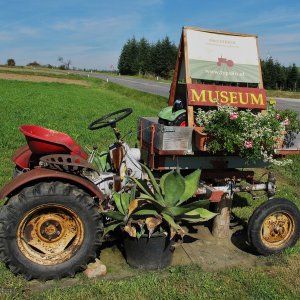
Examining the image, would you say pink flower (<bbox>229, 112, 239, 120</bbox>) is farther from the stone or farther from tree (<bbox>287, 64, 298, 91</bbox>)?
tree (<bbox>287, 64, 298, 91</bbox>)

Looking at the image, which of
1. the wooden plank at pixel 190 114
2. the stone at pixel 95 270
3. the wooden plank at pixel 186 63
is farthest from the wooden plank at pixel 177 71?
the stone at pixel 95 270

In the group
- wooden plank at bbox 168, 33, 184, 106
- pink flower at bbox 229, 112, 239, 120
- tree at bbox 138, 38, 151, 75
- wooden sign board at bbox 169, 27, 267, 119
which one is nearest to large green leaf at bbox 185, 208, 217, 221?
pink flower at bbox 229, 112, 239, 120

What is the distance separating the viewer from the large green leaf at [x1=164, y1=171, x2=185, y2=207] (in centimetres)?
381

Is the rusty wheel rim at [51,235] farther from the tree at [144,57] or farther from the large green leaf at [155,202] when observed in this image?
the tree at [144,57]

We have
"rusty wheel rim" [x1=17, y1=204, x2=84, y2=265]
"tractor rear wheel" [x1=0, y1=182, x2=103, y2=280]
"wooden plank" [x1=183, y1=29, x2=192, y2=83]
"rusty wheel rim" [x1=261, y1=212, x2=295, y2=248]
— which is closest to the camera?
"tractor rear wheel" [x1=0, y1=182, x2=103, y2=280]

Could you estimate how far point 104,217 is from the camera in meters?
4.06

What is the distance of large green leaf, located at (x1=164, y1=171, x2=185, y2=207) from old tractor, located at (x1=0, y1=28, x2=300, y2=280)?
1.64 feet

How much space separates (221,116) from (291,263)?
170 centimetres

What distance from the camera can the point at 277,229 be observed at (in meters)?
4.35

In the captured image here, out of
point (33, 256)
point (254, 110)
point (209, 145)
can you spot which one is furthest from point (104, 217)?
point (254, 110)

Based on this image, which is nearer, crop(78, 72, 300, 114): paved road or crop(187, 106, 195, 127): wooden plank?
crop(187, 106, 195, 127): wooden plank

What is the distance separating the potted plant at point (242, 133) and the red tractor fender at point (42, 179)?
4.29 ft

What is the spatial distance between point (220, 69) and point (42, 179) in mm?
2845

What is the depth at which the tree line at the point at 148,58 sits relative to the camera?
82188 mm
